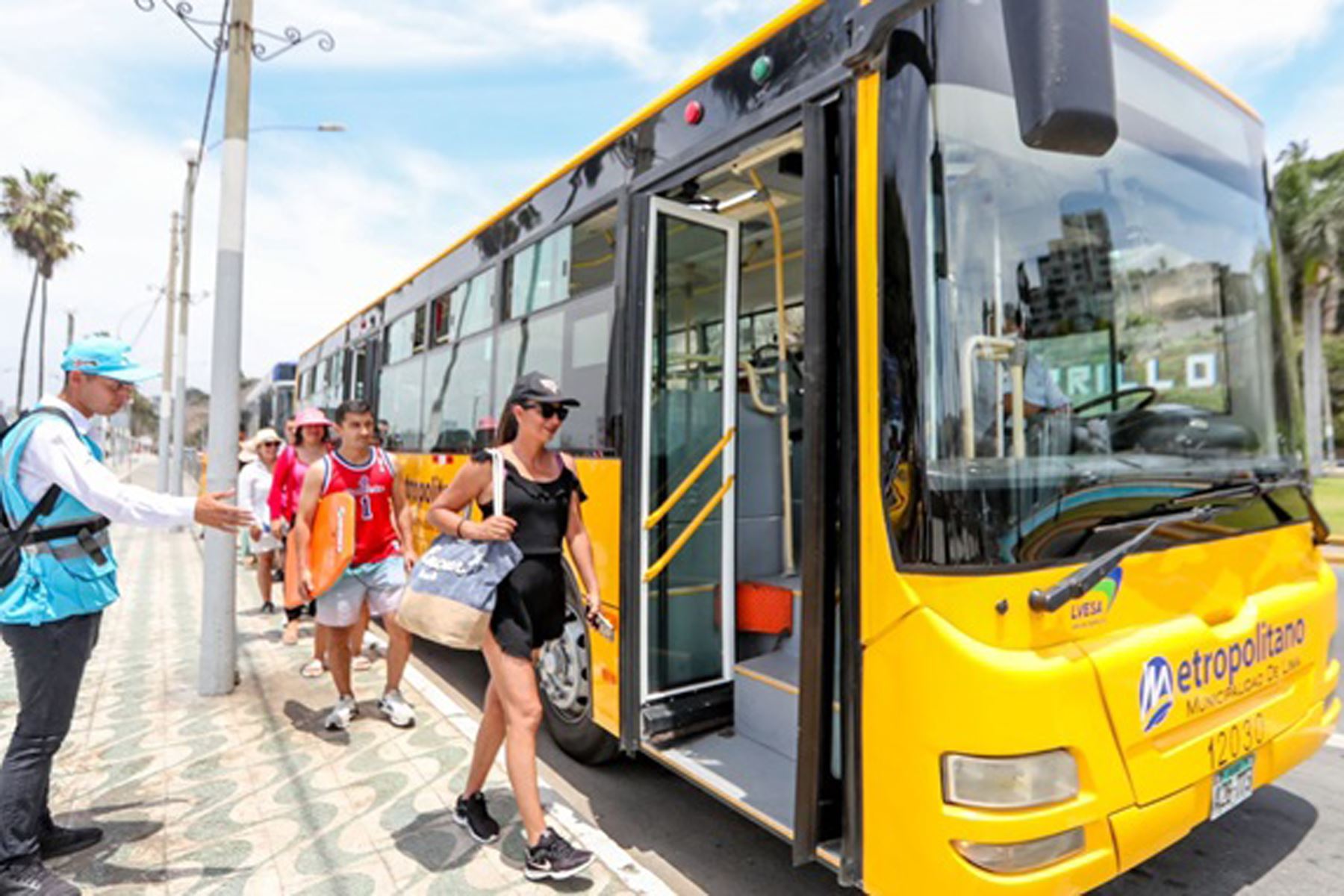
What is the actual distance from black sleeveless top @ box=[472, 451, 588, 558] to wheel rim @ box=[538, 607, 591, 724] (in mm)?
990

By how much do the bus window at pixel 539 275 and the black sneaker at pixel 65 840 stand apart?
3062 millimetres

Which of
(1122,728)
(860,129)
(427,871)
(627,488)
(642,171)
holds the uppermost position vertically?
(642,171)

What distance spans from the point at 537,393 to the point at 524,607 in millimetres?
803

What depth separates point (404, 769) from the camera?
4.07 metres

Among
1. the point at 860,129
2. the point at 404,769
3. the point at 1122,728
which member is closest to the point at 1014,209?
the point at 860,129

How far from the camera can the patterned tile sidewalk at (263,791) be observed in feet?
10.2

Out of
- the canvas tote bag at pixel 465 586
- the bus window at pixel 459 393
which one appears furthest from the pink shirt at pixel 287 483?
the canvas tote bag at pixel 465 586

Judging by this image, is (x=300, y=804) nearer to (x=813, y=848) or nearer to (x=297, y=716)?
(x=297, y=716)

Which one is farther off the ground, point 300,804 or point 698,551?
point 698,551

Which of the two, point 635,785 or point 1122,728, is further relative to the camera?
point 635,785

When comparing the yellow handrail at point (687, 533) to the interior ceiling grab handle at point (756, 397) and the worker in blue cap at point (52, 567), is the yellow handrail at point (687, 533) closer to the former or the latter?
the interior ceiling grab handle at point (756, 397)

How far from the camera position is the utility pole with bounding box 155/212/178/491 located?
16.0 m

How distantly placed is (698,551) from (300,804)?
2.10 meters

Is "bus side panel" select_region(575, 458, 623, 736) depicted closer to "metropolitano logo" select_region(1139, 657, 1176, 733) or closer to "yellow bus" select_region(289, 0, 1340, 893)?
"yellow bus" select_region(289, 0, 1340, 893)
